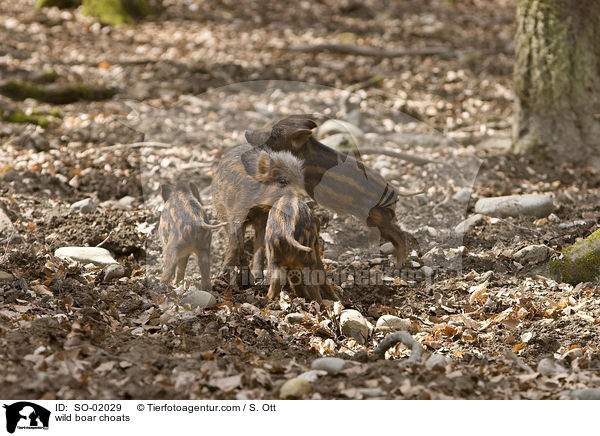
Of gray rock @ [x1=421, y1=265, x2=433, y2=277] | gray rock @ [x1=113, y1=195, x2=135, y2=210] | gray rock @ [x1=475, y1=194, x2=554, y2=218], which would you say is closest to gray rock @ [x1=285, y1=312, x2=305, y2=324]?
gray rock @ [x1=421, y1=265, x2=433, y2=277]

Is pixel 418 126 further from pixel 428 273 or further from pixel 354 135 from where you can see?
pixel 428 273

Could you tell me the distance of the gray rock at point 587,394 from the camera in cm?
386

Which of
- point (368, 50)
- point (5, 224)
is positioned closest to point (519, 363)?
point (5, 224)

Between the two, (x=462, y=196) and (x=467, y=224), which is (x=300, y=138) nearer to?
(x=467, y=224)

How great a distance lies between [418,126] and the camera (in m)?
9.30

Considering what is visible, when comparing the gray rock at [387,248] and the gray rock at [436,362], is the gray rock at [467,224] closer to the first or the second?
the gray rock at [387,248]

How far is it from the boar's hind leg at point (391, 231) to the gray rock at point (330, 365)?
193 centimetres

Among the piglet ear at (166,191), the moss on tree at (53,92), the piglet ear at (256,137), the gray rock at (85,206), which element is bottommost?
the gray rock at (85,206)

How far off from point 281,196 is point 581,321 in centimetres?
228

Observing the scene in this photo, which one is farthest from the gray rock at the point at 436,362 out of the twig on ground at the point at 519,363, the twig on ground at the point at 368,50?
the twig on ground at the point at 368,50

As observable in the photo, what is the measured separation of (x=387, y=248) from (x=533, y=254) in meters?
1.21

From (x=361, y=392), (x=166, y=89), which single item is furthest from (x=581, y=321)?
(x=166, y=89)

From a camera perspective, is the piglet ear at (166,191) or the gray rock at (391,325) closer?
the gray rock at (391,325)
